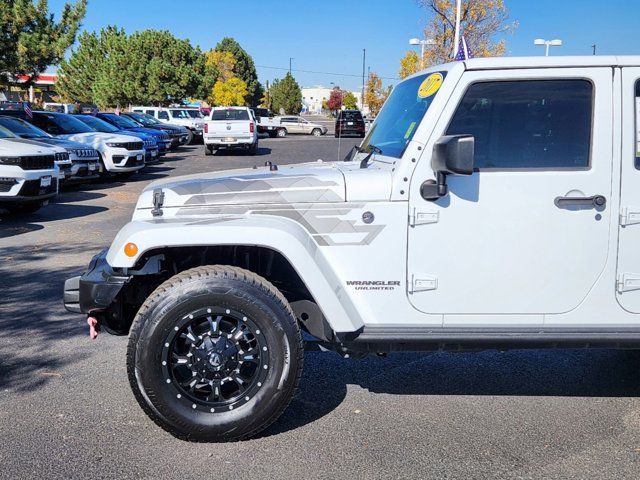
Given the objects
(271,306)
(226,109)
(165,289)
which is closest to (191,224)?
(165,289)

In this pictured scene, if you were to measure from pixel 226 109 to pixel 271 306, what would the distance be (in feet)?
77.9

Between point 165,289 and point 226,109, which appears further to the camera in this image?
point 226,109

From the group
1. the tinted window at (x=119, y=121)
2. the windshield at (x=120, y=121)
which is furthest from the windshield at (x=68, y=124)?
the tinted window at (x=119, y=121)

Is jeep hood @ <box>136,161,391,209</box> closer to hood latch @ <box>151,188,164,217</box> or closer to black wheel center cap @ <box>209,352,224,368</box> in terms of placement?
hood latch @ <box>151,188,164,217</box>

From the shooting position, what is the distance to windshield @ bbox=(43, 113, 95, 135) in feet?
55.1

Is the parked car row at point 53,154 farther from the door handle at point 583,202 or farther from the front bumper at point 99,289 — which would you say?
the door handle at point 583,202

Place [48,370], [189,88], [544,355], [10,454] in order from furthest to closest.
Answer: [189,88] → [544,355] → [48,370] → [10,454]

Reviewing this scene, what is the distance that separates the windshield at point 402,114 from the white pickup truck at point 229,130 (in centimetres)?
2182

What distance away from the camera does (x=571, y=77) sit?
3.51 meters

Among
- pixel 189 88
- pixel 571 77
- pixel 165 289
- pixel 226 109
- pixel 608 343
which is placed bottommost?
pixel 608 343

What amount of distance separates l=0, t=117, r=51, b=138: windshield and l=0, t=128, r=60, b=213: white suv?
284cm

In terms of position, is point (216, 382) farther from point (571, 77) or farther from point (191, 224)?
point (571, 77)

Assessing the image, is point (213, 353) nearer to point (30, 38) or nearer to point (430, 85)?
point (430, 85)

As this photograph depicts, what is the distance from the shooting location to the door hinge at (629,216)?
345 centimetres
